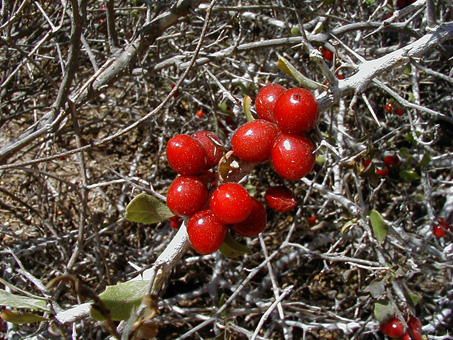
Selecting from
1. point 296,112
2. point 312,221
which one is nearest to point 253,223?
point 296,112

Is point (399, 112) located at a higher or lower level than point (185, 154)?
lower

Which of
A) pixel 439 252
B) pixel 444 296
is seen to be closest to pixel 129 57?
pixel 439 252

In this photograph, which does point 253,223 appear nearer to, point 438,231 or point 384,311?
point 384,311

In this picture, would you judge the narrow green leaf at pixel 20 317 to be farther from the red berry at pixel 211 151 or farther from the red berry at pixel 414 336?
the red berry at pixel 414 336

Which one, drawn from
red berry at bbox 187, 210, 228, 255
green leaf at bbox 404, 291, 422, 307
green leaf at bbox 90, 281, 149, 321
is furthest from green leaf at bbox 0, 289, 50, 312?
green leaf at bbox 404, 291, 422, 307

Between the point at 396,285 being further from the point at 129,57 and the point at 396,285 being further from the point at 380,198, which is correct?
the point at 129,57

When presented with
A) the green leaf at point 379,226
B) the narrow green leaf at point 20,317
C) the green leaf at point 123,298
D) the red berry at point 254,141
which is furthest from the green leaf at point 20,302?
the green leaf at point 379,226

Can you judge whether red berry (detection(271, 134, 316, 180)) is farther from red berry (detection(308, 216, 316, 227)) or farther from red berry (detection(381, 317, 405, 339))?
red berry (detection(308, 216, 316, 227))
